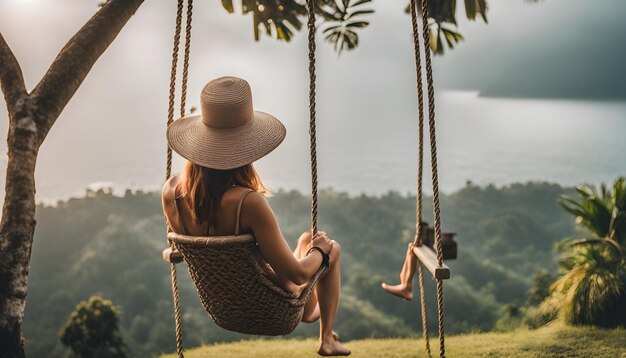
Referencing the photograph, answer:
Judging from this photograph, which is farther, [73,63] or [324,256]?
[73,63]

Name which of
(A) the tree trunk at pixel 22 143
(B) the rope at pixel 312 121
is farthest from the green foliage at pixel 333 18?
(B) the rope at pixel 312 121

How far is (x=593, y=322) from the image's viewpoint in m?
6.79

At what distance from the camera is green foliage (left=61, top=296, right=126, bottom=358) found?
38.3ft

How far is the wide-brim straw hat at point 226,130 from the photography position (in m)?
1.96

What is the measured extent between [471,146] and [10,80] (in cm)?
2758

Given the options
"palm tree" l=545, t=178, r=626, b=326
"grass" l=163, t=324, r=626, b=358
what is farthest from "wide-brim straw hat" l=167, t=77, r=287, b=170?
"palm tree" l=545, t=178, r=626, b=326

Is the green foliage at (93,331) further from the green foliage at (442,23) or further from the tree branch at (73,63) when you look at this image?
the tree branch at (73,63)

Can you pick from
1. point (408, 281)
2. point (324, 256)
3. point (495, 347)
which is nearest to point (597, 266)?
point (495, 347)

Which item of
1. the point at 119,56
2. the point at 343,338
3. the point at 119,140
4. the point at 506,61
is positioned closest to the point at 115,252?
the point at 119,140

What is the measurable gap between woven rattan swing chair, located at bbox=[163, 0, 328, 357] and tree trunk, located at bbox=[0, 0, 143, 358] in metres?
1.14

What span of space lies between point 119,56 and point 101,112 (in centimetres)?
270

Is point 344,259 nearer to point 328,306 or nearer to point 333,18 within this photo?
point 333,18

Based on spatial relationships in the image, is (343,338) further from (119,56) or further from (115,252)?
(119,56)

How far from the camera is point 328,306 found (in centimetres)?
242
